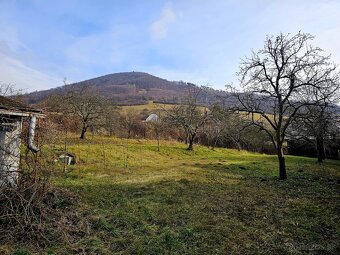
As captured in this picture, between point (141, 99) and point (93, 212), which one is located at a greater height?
point (141, 99)

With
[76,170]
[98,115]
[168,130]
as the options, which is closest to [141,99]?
[168,130]

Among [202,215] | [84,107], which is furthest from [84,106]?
[202,215]

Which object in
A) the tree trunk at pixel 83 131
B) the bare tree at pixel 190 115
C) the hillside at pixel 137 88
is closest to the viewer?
the tree trunk at pixel 83 131

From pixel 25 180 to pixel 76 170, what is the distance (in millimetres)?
8893

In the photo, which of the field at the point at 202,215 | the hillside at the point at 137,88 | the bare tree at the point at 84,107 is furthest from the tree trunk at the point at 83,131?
the hillside at the point at 137,88

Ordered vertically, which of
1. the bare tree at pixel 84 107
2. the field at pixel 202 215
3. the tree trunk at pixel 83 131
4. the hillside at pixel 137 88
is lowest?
the field at pixel 202 215

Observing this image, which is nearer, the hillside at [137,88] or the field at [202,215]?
the field at [202,215]

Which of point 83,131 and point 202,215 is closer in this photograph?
point 202,215

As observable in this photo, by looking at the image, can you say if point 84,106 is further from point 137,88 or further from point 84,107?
point 137,88

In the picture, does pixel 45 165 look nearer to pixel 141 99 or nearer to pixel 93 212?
pixel 93 212

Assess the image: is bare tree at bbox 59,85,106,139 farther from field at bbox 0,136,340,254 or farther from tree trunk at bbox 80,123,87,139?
field at bbox 0,136,340,254

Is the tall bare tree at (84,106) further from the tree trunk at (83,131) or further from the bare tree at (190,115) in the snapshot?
the bare tree at (190,115)

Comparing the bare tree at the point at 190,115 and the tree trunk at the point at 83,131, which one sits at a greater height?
the bare tree at the point at 190,115

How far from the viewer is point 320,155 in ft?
94.9
